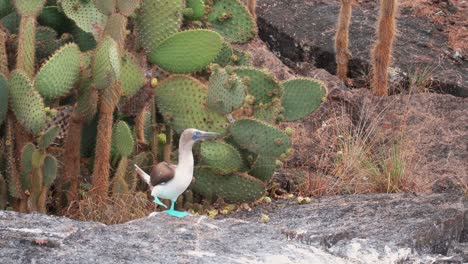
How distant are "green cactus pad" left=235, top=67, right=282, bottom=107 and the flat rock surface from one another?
0.85 m

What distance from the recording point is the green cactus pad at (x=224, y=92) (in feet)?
20.5

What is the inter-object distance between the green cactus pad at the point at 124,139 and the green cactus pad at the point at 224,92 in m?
0.53

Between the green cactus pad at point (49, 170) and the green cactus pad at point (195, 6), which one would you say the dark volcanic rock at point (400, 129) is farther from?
the green cactus pad at point (49, 170)

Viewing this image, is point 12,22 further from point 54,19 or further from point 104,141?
point 104,141

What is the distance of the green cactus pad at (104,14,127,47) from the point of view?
20.5 feet

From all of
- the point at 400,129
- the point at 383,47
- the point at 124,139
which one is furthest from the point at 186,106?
the point at 383,47

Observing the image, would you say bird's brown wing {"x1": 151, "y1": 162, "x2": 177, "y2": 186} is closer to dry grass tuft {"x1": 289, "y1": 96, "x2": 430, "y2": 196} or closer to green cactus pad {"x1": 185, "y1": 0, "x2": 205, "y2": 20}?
dry grass tuft {"x1": 289, "y1": 96, "x2": 430, "y2": 196}

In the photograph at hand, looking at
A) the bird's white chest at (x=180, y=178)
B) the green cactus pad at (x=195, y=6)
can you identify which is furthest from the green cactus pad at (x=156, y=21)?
the bird's white chest at (x=180, y=178)

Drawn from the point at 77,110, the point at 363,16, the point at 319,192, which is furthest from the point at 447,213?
the point at 363,16

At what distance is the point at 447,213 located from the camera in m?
5.93

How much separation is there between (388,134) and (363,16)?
386cm

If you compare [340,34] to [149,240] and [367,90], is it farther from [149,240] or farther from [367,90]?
[149,240]

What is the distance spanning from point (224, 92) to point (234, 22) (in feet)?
3.86

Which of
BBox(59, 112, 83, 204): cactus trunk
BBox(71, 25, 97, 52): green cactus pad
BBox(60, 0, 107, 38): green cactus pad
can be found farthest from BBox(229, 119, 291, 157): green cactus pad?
BBox(71, 25, 97, 52): green cactus pad
